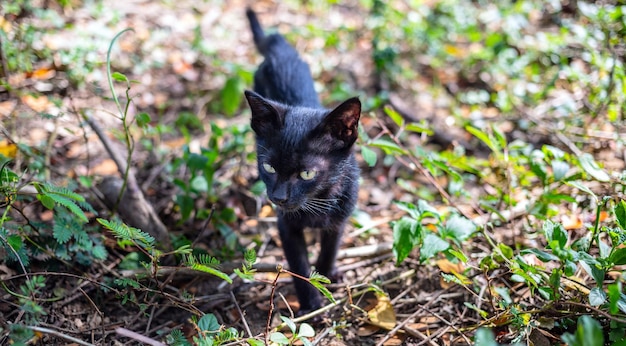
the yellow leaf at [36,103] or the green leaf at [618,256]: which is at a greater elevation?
the yellow leaf at [36,103]

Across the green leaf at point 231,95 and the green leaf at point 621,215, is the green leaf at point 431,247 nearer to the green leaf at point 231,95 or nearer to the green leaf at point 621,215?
the green leaf at point 621,215

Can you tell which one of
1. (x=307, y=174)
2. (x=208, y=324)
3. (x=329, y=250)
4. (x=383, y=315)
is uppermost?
(x=307, y=174)

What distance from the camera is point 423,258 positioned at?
2871 millimetres

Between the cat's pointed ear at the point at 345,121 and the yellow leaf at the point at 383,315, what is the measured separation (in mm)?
1021

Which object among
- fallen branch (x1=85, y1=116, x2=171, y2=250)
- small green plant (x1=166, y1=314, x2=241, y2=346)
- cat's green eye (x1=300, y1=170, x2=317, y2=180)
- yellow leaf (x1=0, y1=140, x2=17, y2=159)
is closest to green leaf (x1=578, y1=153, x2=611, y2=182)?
cat's green eye (x1=300, y1=170, x2=317, y2=180)

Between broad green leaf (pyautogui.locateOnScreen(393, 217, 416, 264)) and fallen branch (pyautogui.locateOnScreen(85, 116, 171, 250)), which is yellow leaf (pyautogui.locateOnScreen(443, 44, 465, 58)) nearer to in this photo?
broad green leaf (pyautogui.locateOnScreen(393, 217, 416, 264))

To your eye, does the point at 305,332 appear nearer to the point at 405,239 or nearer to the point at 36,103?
the point at 405,239

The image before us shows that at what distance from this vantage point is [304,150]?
9.12ft

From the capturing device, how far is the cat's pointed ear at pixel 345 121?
8.79ft

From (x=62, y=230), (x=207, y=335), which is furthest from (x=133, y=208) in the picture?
(x=207, y=335)

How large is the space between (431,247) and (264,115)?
1.23 m

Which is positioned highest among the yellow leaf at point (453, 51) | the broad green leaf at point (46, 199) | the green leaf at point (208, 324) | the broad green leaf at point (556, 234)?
the broad green leaf at point (46, 199)

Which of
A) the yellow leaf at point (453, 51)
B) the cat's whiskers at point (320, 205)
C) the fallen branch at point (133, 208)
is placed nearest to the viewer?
the cat's whiskers at point (320, 205)

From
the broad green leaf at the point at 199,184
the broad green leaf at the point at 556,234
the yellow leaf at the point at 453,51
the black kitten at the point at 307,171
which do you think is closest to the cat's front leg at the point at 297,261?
the black kitten at the point at 307,171
